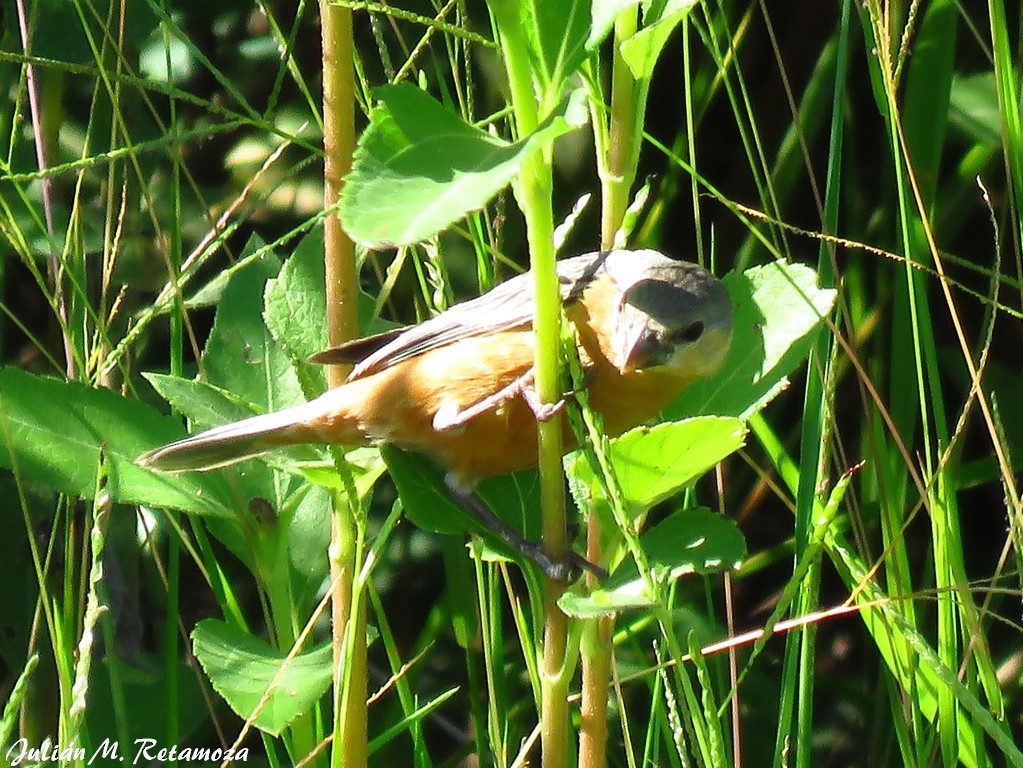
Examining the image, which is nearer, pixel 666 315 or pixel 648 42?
pixel 648 42

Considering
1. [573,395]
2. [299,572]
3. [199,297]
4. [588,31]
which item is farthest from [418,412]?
[588,31]

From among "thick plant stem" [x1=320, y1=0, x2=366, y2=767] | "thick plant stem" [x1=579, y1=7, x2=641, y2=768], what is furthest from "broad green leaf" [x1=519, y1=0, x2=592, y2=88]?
"thick plant stem" [x1=320, y1=0, x2=366, y2=767]

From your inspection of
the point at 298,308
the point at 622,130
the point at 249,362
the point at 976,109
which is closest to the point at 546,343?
the point at 622,130

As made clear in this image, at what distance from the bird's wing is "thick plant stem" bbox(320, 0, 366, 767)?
0.23 m

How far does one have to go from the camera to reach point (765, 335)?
128 centimetres

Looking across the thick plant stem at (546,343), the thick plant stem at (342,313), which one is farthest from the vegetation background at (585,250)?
the thick plant stem at (546,343)

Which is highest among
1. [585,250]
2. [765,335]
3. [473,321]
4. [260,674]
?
[765,335]

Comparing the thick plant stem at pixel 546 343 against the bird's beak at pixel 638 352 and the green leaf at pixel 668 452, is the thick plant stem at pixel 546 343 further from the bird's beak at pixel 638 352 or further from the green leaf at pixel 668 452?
the bird's beak at pixel 638 352

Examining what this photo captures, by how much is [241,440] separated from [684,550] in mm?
639

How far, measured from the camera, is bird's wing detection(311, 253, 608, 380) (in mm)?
1616

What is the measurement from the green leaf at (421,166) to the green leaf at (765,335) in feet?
1.48

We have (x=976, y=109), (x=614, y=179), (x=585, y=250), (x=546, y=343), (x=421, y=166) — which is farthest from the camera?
(x=585, y=250)

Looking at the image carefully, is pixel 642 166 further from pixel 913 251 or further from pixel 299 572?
pixel 299 572

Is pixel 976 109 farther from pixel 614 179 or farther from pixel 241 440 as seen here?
pixel 241 440
